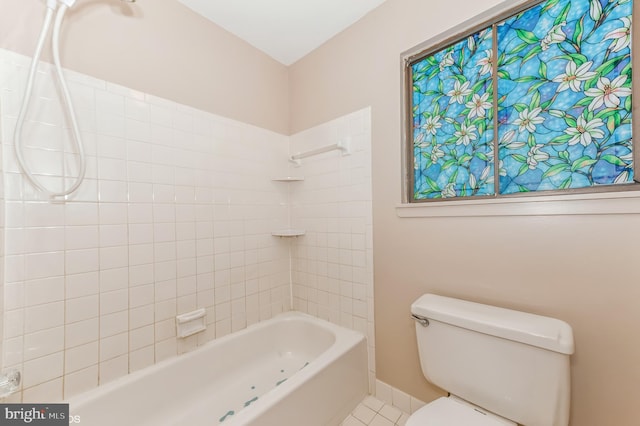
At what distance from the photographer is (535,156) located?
1.12 metres

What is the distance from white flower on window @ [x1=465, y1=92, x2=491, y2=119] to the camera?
126 cm

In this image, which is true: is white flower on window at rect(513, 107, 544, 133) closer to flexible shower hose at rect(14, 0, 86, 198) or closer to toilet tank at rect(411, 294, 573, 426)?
toilet tank at rect(411, 294, 573, 426)

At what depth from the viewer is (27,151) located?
1048 millimetres

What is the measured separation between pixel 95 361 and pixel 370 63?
83.0 inches

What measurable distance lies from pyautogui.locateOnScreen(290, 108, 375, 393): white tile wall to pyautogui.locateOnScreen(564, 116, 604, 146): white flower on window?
0.90m

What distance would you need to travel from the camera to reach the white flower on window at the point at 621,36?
95cm

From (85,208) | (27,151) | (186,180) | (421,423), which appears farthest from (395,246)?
(27,151)

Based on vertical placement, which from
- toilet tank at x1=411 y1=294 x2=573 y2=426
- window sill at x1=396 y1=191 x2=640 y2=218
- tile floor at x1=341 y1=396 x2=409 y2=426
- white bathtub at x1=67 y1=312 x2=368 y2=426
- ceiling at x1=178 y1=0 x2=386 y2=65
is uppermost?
ceiling at x1=178 y1=0 x2=386 y2=65

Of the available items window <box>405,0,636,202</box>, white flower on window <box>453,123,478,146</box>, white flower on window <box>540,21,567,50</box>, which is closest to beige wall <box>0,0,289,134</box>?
window <box>405,0,636,202</box>

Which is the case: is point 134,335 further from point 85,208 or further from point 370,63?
point 370,63

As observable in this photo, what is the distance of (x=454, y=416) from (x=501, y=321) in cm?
41

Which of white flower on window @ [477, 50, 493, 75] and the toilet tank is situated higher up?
white flower on window @ [477, 50, 493, 75]

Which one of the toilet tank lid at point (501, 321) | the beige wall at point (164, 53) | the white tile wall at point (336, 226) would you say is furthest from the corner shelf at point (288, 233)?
the toilet tank lid at point (501, 321)

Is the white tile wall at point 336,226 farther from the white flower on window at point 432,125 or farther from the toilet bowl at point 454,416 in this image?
the toilet bowl at point 454,416
